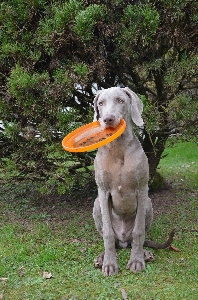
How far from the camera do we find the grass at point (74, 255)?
4.07 m

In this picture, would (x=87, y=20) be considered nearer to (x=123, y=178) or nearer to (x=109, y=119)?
(x=109, y=119)

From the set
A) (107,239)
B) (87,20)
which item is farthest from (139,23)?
(107,239)

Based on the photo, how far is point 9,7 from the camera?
5387 millimetres

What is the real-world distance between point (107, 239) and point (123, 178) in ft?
2.09

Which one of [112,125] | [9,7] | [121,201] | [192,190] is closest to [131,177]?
[121,201]

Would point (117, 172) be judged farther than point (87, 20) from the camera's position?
No

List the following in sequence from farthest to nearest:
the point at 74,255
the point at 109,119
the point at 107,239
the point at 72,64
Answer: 1. the point at 72,64
2. the point at 74,255
3. the point at 107,239
4. the point at 109,119

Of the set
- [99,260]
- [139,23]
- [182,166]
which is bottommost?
[182,166]

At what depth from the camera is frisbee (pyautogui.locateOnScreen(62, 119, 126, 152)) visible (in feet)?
13.4

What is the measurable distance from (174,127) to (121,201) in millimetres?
1996

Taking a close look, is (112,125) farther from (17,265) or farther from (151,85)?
(151,85)

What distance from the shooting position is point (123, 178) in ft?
14.6

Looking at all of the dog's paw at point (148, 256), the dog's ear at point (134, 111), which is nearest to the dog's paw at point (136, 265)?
the dog's paw at point (148, 256)

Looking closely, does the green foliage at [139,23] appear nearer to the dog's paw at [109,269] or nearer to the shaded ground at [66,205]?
the shaded ground at [66,205]
